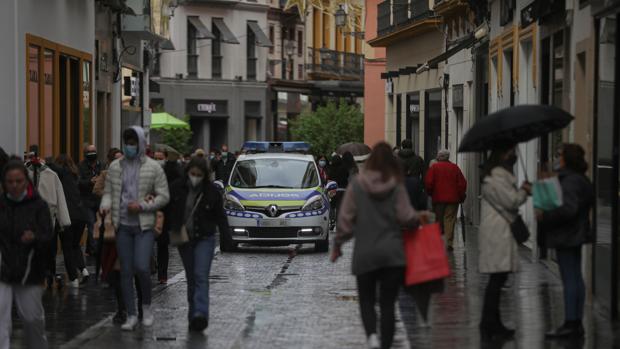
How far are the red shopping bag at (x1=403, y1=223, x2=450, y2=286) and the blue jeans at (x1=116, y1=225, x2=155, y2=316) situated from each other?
3.41 meters

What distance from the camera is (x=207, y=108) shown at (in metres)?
73.6

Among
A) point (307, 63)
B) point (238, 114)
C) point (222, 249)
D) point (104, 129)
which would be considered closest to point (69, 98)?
point (222, 249)

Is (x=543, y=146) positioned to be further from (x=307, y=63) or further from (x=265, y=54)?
(x=307, y=63)

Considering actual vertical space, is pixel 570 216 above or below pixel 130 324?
above

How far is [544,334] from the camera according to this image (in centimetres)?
1373

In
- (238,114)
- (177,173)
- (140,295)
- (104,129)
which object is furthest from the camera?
(238,114)

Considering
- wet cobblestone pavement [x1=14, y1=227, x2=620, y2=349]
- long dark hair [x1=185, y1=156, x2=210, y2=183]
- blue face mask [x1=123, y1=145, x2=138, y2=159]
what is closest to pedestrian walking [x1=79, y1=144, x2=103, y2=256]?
wet cobblestone pavement [x1=14, y1=227, x2=620, y2=349]

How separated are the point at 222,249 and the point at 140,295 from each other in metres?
10.6

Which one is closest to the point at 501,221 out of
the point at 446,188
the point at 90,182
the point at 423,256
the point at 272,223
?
the point at 423,256

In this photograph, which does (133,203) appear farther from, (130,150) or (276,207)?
(276,207)

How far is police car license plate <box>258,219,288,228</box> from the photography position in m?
26.0

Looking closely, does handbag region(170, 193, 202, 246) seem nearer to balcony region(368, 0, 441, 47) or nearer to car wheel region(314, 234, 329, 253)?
car wheel region(314, 234, 329, 253)

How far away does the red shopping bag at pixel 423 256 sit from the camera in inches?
460

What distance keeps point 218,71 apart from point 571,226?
203 ft
